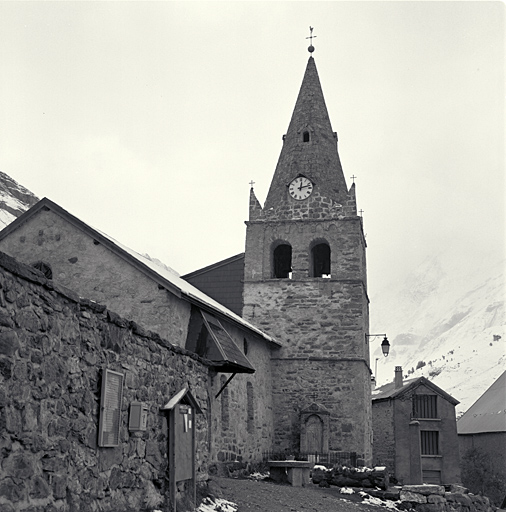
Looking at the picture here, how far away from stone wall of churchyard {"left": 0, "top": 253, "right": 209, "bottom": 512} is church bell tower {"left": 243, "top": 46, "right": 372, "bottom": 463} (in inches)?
685

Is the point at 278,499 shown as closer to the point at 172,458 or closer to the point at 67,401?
the point at 172,458

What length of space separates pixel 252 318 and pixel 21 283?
21.5m

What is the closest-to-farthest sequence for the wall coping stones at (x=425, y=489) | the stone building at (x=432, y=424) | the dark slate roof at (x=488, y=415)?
the wall coping stones at (x=425, y=489) < the stone building at (x=432, y=424) < the dark slate roof at (x=488, y=415)

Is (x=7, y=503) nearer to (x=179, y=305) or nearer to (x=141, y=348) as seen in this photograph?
(x=141, y=348)

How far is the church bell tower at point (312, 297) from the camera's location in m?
26.6

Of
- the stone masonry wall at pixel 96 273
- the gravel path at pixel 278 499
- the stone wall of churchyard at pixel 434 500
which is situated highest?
the stone masonry wall at pixel 96 273

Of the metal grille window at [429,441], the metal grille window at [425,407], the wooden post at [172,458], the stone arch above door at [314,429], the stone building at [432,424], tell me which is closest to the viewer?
Result: the wooden post at [172,458]

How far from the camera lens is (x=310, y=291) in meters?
28.0

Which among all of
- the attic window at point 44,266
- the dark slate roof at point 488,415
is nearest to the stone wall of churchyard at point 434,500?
the attic window at point 44,266

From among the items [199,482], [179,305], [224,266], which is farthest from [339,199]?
[199,482]

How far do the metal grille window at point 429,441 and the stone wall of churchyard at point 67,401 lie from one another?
2664cm

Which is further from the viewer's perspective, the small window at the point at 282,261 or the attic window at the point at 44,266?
the small window at the point at 282,261

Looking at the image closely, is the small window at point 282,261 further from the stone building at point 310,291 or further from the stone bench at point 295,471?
the stone bench at point 295,471

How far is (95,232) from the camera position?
1905cm
